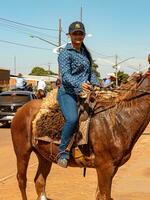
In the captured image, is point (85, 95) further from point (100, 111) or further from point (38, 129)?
point (38, 129)

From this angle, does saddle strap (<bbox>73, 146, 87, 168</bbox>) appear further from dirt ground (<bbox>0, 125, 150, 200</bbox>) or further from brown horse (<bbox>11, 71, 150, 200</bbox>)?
dirt ground (<bbox>0, 125, 150, 200</bbox>)

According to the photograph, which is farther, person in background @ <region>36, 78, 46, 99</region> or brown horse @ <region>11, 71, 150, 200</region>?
person in background @ <region>36, 78, 46, 99</region>

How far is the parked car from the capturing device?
2347cm

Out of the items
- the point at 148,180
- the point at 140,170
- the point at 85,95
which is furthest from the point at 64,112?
the point at 140,170

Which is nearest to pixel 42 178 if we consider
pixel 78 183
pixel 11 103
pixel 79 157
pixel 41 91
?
pixel 79 157

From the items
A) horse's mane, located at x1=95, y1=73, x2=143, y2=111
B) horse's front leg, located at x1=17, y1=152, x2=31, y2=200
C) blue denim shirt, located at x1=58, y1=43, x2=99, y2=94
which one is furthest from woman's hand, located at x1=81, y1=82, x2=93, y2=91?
horse's front leg, located at x1=17, y1=152, x2=31, y2=200

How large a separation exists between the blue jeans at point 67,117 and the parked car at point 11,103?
53.3 ft

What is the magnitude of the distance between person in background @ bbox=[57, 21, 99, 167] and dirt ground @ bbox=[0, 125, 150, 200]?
1.79 meters

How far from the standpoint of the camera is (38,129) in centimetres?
774

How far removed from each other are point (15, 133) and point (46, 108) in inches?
33.3

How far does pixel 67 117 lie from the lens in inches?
279

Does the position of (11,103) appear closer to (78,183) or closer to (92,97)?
(78,183)

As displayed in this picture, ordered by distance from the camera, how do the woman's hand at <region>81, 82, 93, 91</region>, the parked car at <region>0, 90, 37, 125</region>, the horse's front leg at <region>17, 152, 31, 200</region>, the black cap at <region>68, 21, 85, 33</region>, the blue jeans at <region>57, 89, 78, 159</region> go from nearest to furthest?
the woman's hand at <region>81, 82, 93, 91</region>
the blue jeans at <region>57, 89, 78, 159</region>
the black cap at <region>68, 21, 85, 33</region>
the horse's front leg at <region>17, 152, 31, 200</region>
the parked car at <region>0, 90, 37, 125</region>

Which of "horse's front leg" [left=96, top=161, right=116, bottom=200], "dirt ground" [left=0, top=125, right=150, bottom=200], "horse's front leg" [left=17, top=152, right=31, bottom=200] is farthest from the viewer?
"dirt ground" [left=0, top=125, right=150, bottom=200]
